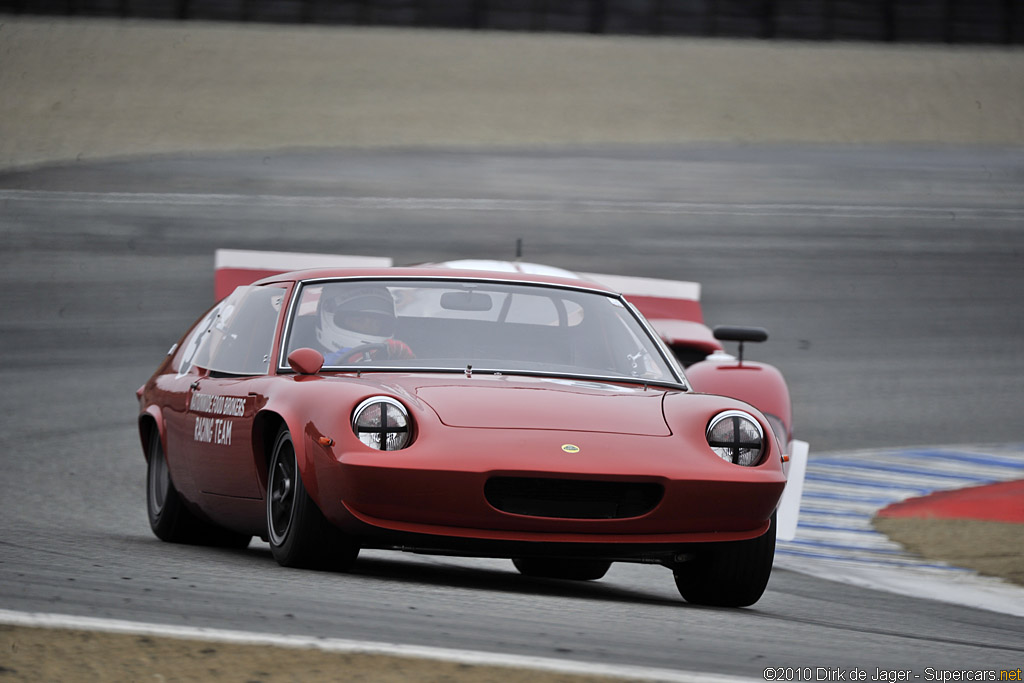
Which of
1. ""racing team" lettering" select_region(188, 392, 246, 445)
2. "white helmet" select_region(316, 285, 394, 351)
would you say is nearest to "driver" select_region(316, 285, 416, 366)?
"white helmet" select_region(316, 285, 394, 351)

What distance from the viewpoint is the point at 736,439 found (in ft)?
15.7

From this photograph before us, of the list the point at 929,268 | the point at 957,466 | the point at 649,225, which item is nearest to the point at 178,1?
the point at 649,225

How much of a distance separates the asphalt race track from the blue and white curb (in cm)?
37

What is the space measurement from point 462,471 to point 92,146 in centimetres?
1724

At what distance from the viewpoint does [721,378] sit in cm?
800

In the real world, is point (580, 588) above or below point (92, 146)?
above

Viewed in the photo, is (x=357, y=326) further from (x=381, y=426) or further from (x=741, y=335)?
(x=741, y=335)

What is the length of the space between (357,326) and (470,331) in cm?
38

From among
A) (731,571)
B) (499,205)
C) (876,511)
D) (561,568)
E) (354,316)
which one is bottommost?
(499,205)

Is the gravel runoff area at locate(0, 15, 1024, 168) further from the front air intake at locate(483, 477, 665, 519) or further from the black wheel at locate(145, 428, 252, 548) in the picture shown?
the front air intake at locate(483, 477, 665, 519)

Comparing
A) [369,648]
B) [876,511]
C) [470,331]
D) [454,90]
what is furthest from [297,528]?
[454,90]

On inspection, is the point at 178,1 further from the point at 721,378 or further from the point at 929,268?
the point at 721,378

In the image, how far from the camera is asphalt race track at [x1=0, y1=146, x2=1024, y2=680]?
3.83 m

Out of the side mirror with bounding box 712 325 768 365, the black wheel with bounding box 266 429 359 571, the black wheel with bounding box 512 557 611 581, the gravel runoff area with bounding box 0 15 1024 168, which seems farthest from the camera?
the gravel runoff area with bounding box 0 15 1024 168
